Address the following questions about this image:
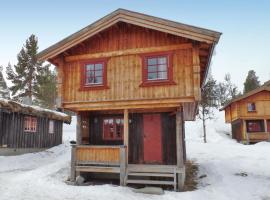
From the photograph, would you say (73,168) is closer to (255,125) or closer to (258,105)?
(258,105)

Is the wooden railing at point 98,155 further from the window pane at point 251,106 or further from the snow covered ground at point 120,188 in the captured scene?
the window pane at point 251,106

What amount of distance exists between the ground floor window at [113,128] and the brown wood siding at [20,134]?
873cm

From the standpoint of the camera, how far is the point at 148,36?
14.2 metres

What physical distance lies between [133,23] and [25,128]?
13.9 m

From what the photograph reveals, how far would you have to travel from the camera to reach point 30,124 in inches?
916

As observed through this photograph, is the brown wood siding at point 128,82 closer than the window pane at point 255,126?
Yes

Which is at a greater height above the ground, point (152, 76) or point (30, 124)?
point (152, 76)

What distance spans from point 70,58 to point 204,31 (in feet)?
23.3

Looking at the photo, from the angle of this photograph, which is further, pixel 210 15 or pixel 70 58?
pixel 210 15

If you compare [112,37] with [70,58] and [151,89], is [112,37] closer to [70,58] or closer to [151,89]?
[70,58]

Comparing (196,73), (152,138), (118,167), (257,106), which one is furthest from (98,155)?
(257,106)

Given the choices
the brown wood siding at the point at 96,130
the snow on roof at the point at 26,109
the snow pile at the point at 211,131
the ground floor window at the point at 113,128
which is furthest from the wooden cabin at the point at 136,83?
the snow pile at the point at 211,131

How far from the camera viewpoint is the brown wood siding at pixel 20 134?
20.8 m

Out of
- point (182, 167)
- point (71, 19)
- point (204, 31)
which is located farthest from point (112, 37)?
point (71, 19)
